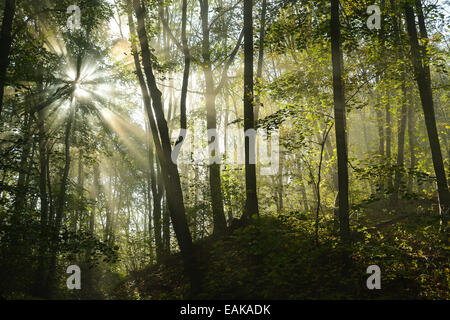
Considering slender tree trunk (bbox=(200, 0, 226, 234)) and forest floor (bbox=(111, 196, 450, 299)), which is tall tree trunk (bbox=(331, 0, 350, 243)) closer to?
forest floor (bbox=(111, 196, 450, 299))

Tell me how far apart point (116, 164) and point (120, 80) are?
52.1ft

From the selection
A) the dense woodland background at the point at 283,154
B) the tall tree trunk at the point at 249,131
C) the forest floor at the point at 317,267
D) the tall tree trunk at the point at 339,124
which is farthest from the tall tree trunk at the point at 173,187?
the tall tree trunk at the point at 339,124

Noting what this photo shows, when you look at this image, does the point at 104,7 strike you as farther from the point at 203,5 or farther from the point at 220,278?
the point at 220,278

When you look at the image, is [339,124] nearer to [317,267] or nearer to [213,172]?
[317,267]

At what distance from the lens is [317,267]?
6.63 m

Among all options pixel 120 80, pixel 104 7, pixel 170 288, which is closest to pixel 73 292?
pixel 170 288

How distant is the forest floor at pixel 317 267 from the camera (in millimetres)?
5738

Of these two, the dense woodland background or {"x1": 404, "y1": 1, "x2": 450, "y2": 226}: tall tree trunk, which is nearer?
the dense woodland background

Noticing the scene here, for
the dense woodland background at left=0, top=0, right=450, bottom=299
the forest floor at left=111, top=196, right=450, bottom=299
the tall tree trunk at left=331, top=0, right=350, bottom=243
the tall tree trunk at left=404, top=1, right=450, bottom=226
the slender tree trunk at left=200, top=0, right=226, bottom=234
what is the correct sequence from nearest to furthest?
the forest floor at left=111, top=196, right=450, bottom=299, the dense woodland background at left=0, top=0, right=450, bottom=299, the tall tree trunk at left=331, top=0, right=350, bottom=243, the tall tree trunk at left=404, top=1, right=450, bottom=226, the slender tree trunk at left=200, top=0, right=226, bottom=234

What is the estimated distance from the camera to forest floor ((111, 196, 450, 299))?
5738 millimetres

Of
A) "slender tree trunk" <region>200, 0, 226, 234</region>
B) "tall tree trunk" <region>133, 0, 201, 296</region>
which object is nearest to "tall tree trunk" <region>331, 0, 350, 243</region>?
"tall tree trunk" <region>133, 0, 201, 296</region>

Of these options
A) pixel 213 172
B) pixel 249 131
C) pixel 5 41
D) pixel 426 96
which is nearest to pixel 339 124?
pixel 249 131

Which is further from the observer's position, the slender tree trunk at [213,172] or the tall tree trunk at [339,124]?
the slender tree trunk at [213,172]

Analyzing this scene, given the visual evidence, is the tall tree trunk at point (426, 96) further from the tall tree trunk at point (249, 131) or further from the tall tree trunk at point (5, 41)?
the tall tree trunk at point (5, 41)
